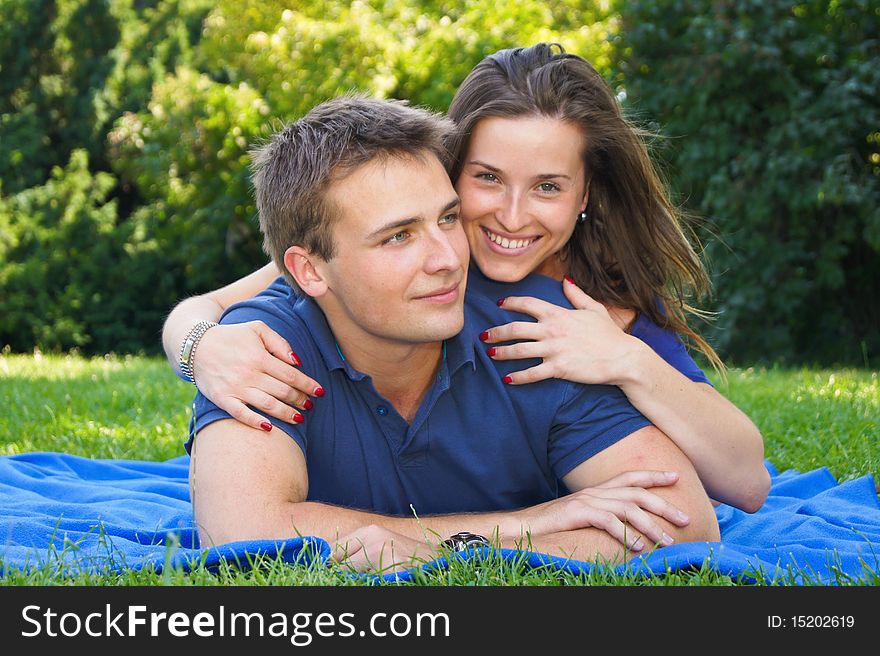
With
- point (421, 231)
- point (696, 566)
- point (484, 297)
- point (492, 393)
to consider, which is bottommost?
point (696, 566)

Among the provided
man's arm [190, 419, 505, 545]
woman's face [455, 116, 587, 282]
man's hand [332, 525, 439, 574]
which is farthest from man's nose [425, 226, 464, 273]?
man's hand [332, 525, 439, 574]

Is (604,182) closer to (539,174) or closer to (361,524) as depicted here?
(539,174)

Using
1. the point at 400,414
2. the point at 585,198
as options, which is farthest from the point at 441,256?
the point at 585,198

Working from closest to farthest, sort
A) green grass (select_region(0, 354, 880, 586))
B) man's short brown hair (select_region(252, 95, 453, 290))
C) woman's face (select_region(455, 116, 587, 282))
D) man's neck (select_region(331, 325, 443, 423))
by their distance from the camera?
green grass (select_region(0, 354, 880, 586)), man's short brown hair (select_region(252, 95, 453, 290)), man's neck (select_region(331, 325, 443, 423)), woman's face (select_region(455, 116, 587, 282))

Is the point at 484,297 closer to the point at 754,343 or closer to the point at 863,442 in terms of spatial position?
the point at 863,442

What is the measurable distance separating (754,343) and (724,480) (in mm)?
7183

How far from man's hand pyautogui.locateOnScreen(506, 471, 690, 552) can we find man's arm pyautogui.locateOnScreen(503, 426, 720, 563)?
13 millimetres

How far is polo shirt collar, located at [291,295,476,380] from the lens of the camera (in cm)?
329

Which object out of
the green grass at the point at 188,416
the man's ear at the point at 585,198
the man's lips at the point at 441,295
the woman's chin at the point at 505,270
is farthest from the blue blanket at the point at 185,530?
the man's ear at the point at 585,198

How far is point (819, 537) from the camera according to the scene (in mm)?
3420

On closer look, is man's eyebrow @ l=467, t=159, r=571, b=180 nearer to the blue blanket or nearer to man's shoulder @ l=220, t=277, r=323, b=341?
man's shoulder @ l=220, t=277, r=323, b=341

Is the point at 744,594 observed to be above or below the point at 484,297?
below

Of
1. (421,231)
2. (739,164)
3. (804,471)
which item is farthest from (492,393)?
(739,164)

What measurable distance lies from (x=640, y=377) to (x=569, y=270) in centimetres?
90
